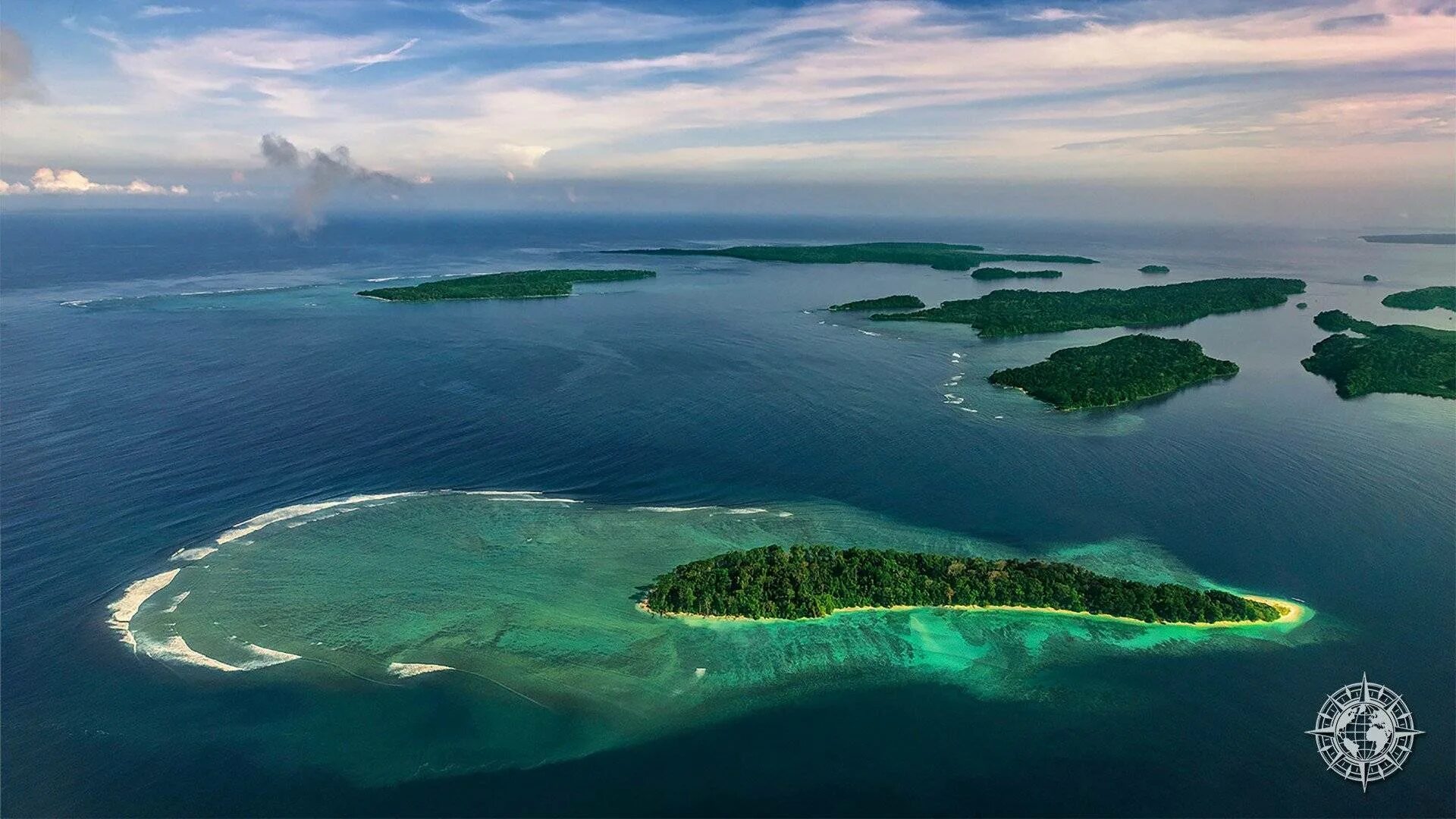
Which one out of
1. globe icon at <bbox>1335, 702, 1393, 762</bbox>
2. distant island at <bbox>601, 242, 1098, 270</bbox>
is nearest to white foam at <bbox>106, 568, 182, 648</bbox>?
globe icon at <bbox>1335, 702, 1393, 762</bbox>

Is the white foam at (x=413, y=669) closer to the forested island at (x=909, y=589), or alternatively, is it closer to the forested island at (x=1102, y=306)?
the forested island at (x=909, y=589)

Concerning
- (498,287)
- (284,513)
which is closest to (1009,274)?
(498,287)

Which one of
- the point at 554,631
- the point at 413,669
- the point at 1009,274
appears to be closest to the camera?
the point at 413,669

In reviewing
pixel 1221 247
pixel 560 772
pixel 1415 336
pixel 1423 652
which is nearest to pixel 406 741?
pixel 560 772

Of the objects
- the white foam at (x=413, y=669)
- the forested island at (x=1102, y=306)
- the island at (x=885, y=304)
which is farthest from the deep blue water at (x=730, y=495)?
the island at (x=885, y=304)

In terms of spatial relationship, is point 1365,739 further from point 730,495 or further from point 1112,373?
Result: point 1112,373

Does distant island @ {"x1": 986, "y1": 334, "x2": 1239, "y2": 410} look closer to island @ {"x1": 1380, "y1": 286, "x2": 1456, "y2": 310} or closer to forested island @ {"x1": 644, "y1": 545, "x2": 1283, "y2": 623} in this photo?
forested island @ {"x1": 644, "y1": 545, "x2": 1283, "y2": 623}

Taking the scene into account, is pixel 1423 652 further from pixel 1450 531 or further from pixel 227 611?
pixel 227 611
